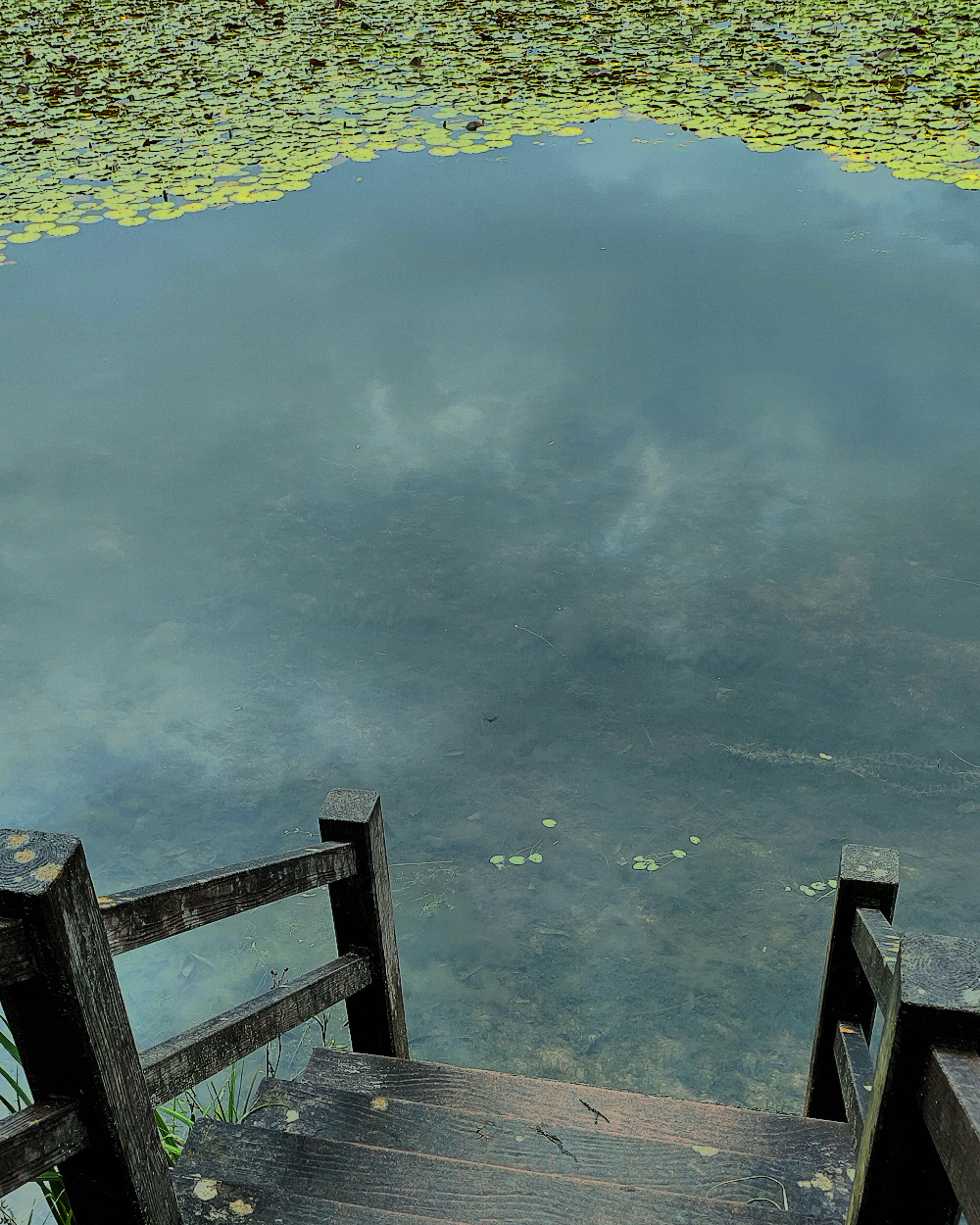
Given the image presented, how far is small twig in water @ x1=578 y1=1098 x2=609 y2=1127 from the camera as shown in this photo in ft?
6.68

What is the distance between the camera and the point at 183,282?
7.09 metres

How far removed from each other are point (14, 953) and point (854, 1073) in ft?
4.61

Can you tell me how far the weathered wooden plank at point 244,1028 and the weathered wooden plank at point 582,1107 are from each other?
0.17 meters

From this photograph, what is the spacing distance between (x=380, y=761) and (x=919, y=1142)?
2.64m

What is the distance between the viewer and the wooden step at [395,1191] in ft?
5.35

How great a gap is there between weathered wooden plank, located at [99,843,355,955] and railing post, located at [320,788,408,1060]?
74 mm

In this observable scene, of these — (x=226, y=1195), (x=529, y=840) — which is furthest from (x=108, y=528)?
(x=226, y=1195)

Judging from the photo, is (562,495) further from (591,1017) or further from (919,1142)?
(919,1142)

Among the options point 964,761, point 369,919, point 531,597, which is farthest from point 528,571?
point 369,919

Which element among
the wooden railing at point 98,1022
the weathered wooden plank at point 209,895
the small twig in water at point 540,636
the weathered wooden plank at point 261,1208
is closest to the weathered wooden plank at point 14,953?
the wooden railing at point 98,1022

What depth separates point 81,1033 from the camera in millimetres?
1192

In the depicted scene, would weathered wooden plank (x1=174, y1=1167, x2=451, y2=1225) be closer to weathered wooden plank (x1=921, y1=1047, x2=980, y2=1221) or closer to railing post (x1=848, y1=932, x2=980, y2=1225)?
railing post (x1=848, y1=932, x2=980, y2=1225)

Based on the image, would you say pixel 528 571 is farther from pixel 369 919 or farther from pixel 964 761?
pixel 369 919

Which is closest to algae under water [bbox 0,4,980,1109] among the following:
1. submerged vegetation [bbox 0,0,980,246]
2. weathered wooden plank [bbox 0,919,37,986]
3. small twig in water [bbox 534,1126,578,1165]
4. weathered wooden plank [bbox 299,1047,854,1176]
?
submerged vegetation [bbox 0,0,980,246]
